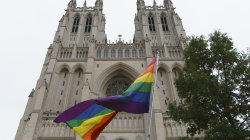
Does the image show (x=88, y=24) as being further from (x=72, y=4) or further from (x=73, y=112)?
(x=73, y=112)

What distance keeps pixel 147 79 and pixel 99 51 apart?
20.7m

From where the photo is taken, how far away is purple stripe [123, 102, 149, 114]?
7767 millimetres

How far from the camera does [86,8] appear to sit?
1533 inches

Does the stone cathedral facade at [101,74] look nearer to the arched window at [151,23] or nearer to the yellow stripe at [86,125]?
the arched window at [151,23]

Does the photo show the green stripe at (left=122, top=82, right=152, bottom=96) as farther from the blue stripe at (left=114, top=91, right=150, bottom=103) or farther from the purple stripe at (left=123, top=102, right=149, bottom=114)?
the purple stripe at (left=123, top=102, right=149, bottom=114)

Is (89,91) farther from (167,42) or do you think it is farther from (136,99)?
(167,42)

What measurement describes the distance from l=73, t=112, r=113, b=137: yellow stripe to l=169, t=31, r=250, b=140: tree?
4798 mm

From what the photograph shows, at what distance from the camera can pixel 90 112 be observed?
24.7 feet

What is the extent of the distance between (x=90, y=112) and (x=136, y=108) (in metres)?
1.98

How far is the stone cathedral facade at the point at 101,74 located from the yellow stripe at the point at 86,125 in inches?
474

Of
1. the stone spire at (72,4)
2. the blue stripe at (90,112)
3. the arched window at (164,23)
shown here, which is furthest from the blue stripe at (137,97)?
Result: the stone spire at (72,4)

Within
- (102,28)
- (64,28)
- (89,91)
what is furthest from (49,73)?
(102,28)

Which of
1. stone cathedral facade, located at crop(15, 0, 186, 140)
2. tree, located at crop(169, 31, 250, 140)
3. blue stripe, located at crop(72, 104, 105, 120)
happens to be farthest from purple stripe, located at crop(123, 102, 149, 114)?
stone cathedral facade, located at crop(15, 0, 186, 140)

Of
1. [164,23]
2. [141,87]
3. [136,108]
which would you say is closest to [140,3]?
[164,23]
